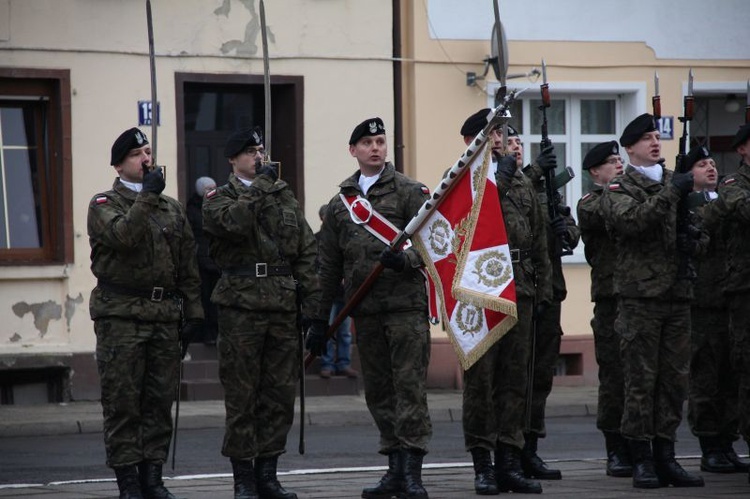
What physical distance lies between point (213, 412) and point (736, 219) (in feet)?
24.2

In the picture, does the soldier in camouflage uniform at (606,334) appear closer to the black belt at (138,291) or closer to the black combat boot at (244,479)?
the black combat boot at (244,479)

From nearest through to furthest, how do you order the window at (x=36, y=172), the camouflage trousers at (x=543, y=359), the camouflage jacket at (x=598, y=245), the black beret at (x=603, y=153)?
the camouflage trousers at (x=543, y=359) → the camouflage jacket at (x=598, y=245) → the black beret at (x=603, y=153) → the window at (x=36, y=172)

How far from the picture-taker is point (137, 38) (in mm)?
19484

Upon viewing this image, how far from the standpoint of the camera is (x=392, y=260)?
34.3 feet

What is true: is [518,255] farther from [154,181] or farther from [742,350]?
[154,181]

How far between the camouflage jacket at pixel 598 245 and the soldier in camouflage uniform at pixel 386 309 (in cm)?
162

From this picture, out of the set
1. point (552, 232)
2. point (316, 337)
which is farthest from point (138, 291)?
point (552, 232)

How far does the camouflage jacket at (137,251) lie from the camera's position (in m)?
10.2

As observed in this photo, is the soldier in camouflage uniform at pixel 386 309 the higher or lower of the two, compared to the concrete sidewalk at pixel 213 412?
higher

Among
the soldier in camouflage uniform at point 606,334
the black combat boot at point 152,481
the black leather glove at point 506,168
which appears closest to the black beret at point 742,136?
the soldier in camouflage uniform at point 606,334

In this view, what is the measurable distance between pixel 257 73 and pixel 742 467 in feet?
31.1

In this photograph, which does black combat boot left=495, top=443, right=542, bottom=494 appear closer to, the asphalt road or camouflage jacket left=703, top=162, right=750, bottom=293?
camouflage jacket left=703, top=162, right=750, bottom=293

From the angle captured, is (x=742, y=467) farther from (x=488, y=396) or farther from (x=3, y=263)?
(x=3, y=263)

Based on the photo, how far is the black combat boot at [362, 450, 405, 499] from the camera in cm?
1061
